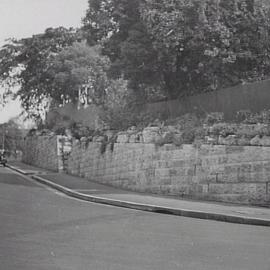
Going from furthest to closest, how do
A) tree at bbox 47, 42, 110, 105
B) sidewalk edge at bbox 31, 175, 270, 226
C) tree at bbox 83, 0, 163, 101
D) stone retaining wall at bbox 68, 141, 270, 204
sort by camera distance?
tree at bbox 47, 42, 110, 105
tree at bbox 83, 0, 163, 101
stone retaining wall at bbox 68, 141, 270, 204
sidewalk edge at bbox 31, 175, 270, 226

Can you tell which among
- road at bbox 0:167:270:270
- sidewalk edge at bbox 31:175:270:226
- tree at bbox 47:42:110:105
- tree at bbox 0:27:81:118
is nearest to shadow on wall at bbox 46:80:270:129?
sidewalk edge at bbox 31:175:270:226

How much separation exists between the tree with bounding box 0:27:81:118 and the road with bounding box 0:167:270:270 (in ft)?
87.8

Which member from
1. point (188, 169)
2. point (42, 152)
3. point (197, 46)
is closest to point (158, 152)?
point (188, 169)

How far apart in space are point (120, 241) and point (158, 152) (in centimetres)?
966

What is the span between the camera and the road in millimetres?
7012

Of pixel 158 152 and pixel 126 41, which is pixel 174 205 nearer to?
pixel 158 152

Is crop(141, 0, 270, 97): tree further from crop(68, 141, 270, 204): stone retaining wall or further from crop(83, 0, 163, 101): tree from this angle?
crop(68, 141, 270, 204): stone retaining wall

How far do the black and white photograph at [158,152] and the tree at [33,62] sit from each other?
420 centimetres

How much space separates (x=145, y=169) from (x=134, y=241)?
10199 millimetres

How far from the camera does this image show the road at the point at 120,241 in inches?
276

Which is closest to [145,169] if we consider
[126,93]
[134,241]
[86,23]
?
[126,93]

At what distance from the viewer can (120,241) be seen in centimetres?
873

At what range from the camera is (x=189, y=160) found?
656 inches

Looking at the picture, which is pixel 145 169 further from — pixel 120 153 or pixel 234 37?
pixel 234 37
